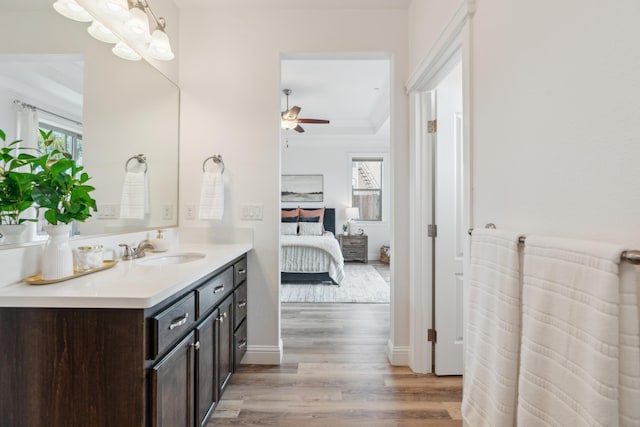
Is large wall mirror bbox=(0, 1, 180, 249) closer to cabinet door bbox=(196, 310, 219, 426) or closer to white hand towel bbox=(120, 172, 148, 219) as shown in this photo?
white hand towel bbox=(120, 172, 148, 219)

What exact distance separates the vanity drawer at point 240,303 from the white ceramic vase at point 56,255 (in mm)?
974

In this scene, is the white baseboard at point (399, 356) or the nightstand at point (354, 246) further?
the nightstand at point (354, 246)

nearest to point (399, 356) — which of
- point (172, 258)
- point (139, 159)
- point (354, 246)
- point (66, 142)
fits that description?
point (172, 258)

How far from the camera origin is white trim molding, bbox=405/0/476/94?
4.56 feet

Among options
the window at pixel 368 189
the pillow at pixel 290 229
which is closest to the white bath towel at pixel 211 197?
the pillow at pixel 290 229

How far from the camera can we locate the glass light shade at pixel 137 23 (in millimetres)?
1611

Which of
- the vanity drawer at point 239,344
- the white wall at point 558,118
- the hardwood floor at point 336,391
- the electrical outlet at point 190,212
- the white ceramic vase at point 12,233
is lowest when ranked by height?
the hardwood floor at point 336,391

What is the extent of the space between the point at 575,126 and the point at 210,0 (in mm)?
2505

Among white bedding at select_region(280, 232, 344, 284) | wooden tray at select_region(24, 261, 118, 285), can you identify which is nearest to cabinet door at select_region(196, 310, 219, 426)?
wooden tray at select_region(24, 261, 118, 285)

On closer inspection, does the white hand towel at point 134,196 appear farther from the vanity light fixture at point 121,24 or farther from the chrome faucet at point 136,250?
the vanity light fixture at point 121,24

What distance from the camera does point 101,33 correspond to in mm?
1559

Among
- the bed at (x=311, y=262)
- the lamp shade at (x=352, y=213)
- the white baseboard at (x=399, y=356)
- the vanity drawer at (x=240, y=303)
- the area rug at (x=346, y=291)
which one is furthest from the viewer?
the lamp shade at (x=352, y=213)

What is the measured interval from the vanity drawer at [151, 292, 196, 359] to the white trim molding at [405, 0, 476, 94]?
182 centimetres

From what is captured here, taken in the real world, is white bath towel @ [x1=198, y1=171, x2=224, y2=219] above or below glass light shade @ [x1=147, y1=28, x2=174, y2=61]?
below
